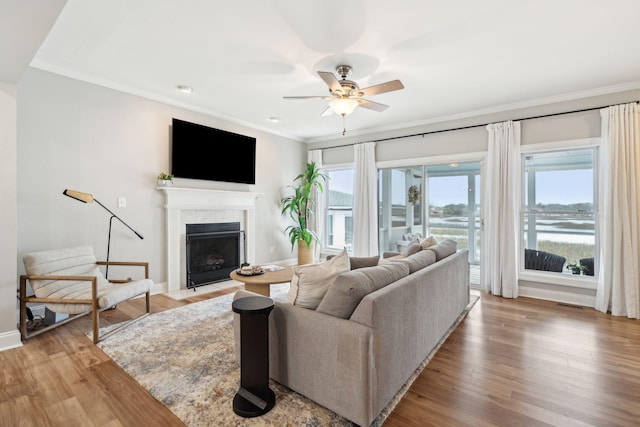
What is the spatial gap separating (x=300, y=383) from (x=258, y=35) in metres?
2.74

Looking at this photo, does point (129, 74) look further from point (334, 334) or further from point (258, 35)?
point (334, 334)

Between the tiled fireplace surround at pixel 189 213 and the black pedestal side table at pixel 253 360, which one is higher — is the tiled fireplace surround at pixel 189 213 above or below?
above

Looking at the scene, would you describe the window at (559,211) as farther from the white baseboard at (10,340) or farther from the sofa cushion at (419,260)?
the white baseboard at (10,340)

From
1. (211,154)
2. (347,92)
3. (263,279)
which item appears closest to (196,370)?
(263,279)

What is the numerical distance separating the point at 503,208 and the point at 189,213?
14.9 ft

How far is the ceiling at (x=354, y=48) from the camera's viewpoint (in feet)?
7.76

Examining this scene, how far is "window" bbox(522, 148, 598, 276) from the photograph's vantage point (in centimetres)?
407

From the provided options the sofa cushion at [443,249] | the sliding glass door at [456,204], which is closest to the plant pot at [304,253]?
the sliding glass door at [456,204]

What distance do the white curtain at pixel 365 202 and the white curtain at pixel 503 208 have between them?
6.20 feet

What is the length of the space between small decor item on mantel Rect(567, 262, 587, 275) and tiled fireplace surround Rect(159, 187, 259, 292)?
4.79 metres

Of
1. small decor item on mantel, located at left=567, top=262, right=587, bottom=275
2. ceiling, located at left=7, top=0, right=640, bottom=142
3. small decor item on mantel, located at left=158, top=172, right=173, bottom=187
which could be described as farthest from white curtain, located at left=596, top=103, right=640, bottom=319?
small decor item on mantel, located at left=158, top=172, right=173, bottom=187

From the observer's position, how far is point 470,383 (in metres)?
2.18

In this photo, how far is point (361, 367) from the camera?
64.4 inches

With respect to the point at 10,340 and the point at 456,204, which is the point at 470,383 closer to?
the point at 456,204
